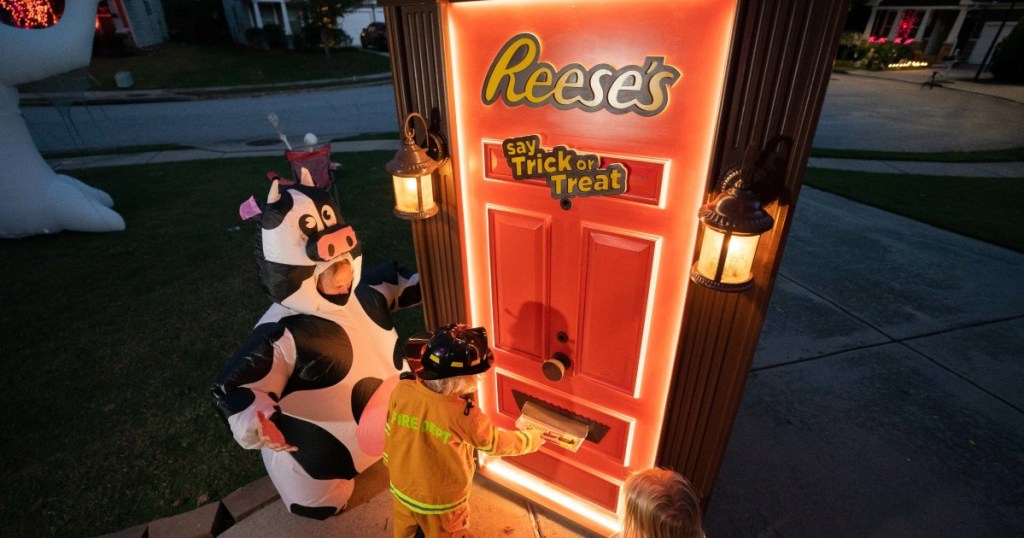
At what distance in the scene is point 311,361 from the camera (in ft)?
8.31

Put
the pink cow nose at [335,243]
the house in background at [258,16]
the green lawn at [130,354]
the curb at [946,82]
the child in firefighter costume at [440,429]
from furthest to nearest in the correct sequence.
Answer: the house in background at [258,16] → the curb at [946,82] → the green lawn at [130,354] → the pink cow nose at [335,243] → the child in firefighter costume at [440,429]

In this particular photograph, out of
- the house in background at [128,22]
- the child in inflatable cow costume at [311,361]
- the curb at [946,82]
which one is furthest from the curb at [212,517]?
the house in background at [128,22]

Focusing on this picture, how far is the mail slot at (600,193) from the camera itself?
1.62 m

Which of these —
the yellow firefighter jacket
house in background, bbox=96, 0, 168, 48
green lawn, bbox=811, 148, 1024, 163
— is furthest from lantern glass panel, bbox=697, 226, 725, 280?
house in background, bbox=96, 0, 168, 48

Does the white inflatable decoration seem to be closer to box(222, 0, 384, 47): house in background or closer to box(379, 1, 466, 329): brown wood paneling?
box(379, 1, 466, 329): brown wood paneling

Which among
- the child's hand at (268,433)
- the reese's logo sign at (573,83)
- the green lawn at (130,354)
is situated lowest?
the green lawn at (130,354)

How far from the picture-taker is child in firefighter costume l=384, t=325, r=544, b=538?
2.05 metres

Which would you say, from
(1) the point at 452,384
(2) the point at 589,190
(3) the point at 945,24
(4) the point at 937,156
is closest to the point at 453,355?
(1) the point at 452,384

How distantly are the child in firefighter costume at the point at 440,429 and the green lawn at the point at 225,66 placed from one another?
22522 millimetres

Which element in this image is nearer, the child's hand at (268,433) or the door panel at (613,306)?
the door panel at (613,306)

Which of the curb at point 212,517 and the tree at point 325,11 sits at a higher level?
the tree at point 325,11

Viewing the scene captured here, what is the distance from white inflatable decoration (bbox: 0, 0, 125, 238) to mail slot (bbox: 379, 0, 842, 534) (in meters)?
6.50

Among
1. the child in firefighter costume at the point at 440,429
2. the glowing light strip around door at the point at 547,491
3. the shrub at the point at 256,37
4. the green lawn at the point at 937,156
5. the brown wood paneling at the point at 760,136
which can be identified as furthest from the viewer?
the shrub at the point at 256,37

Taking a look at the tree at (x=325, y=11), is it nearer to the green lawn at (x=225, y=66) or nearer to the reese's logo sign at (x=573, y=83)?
the green lawn at (x=225, y=66)
